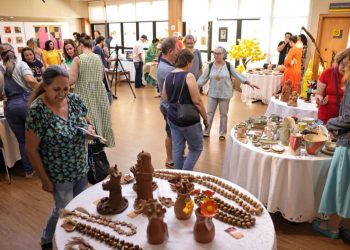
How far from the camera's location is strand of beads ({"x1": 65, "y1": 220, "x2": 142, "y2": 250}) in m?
1.24

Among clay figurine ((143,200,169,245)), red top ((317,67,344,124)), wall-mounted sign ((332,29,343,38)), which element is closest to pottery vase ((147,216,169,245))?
clay figurine ((143,200,169,245))

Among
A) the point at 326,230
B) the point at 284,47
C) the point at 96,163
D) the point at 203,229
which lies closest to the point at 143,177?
the point at 203,229

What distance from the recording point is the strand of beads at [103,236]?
1.24 metres

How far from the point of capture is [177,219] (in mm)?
1408

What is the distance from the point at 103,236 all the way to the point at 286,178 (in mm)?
1413

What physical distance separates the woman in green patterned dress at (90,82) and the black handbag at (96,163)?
0.86m

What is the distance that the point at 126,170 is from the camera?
3.36 m

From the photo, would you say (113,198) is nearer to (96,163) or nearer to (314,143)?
(96,163)

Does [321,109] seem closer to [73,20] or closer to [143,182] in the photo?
[143,182]

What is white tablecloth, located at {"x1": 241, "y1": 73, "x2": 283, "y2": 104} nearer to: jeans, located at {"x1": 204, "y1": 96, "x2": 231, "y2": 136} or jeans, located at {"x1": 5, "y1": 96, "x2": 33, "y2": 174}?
jeans, located at {"x1": 204, "y1": 96, "x2": 231, "y2": 136}

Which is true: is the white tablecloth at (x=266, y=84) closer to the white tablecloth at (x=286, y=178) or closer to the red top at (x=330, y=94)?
the red top at (x=330, y=94)

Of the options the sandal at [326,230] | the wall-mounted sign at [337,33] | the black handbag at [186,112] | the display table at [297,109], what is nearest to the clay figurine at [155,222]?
the black handbag at [186,112]

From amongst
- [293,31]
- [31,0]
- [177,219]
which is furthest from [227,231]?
[31,0]

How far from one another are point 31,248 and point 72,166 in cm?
92
